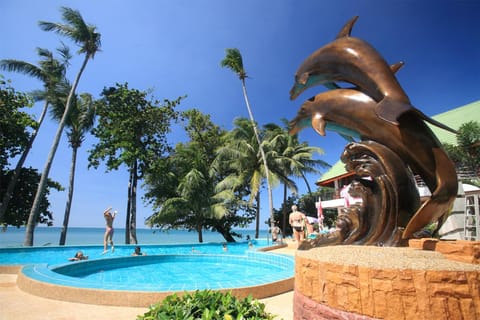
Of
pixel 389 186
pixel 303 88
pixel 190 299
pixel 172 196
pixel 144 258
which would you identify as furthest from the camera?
pixel 172 196

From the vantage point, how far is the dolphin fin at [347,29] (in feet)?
17.4

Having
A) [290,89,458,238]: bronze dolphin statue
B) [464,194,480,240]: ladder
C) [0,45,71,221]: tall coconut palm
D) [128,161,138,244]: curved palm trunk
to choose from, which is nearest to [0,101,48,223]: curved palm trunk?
[0,45,71,221]: tall coconut palm

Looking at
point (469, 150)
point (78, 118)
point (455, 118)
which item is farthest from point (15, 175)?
point (455, 118)

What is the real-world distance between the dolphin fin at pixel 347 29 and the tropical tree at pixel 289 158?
53.3ft

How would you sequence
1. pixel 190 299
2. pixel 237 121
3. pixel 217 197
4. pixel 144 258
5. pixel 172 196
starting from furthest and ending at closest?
pixel 237 121 < pixel 172 196 < pixel 217 197 < pixel 144 258 < pixel 190 299

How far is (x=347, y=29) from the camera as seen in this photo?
5.32 metres

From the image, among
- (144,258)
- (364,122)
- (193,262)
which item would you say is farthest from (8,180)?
(364,122)

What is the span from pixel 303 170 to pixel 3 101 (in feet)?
71.4

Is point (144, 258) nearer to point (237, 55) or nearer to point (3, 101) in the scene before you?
point (3, 101)

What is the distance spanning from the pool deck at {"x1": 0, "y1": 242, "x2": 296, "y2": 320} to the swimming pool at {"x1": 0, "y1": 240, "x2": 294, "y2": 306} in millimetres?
159

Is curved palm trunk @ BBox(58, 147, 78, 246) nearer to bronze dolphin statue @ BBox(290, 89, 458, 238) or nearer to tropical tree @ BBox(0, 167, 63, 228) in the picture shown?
tropical tree @ BBox(0, 167, 63, 228)

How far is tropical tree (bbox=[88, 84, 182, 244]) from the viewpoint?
1948 cm

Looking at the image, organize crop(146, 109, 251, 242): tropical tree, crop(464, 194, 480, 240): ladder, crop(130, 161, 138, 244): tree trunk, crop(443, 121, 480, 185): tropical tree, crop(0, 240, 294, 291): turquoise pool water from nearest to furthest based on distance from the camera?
crop(0, 240, 294, 291): turquoise pool water
crop(464, 194, 480, 240): ladder
crop(443, 121, 480, 185): tropical tree
crop(130, 161, 138, 244): tree trunk
crop(146, 109, 251, 242): tropical tree

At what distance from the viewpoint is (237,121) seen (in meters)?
24.0
